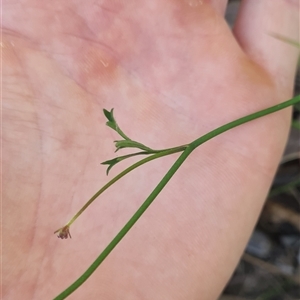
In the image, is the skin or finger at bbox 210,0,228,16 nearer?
the skin

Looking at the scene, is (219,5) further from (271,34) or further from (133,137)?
(133,137)

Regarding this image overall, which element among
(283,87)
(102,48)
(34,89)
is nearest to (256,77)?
(283,87)

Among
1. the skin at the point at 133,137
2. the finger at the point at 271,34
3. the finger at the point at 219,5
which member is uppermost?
the finger at the point at 219,5

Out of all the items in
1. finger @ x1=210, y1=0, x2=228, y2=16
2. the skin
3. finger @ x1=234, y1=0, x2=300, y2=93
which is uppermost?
finger @ x1=210, y1=0, x2=228, y2=16

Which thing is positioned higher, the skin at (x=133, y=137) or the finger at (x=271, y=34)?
the finger at (x=271, y=34)

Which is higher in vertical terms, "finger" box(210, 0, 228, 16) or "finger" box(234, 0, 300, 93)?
"finger" box(210, 0, 228, 16)

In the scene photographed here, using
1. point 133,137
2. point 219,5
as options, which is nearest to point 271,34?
point 219,5
